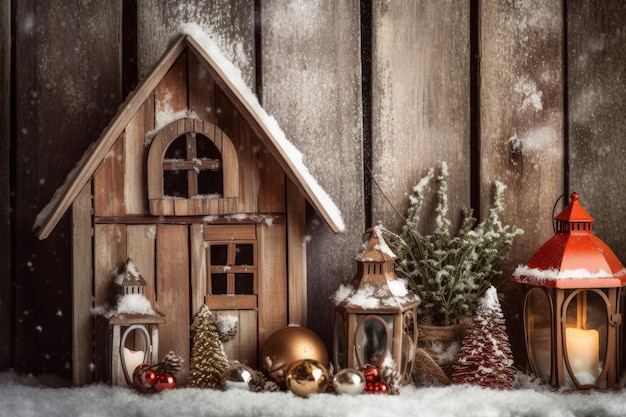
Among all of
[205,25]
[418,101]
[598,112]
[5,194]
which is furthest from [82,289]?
[598,112]

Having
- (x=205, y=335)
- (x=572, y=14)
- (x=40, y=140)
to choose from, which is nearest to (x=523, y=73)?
(x=572, y=14)

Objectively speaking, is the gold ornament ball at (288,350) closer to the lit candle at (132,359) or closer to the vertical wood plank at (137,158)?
the lit candle at (132,359)

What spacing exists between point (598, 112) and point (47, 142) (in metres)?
1.01

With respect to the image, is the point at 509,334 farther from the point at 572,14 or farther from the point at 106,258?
the point at 106,258

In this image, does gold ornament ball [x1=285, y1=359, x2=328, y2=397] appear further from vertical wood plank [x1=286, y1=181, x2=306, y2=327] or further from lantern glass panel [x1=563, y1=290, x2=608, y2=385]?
lantern glass panel [x1=563, y1=290, x2=608, y2=385]

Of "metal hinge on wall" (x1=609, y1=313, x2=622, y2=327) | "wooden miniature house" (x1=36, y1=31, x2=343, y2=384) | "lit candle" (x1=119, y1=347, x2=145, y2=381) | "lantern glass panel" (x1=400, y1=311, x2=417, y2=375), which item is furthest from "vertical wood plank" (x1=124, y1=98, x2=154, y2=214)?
"metal hinge on wall" (x1=609, y1=313, x2=622, y2=327)

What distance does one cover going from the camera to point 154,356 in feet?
4.04

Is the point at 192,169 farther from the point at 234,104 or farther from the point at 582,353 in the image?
the point at 582,353

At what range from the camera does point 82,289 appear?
1.26 m

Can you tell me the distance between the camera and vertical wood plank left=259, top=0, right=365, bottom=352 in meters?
1.45

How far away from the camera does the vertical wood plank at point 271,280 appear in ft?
4.27

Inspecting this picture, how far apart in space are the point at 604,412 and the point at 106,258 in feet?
2.56

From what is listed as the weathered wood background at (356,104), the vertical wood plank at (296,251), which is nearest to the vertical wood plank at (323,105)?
the weathered wood background at (356,104)

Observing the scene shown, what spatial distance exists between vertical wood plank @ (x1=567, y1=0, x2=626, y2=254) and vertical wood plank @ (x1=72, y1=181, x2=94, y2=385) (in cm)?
87
